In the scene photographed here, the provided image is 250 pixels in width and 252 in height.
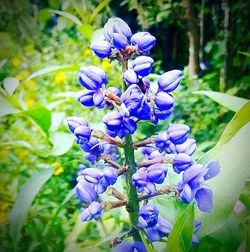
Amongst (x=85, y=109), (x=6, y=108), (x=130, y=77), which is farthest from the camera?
(x=85, y=109)

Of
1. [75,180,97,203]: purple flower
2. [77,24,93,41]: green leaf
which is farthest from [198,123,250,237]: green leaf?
[77,24,93,41]: green leaf

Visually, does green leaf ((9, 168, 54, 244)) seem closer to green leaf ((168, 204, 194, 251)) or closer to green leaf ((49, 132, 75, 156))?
green leaf ((49, 132, 75, 156))

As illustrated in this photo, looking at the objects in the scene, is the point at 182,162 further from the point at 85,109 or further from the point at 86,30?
the point at 85,109

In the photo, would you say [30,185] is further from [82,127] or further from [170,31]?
[170,31]

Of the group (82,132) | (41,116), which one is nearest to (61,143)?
(41,116)

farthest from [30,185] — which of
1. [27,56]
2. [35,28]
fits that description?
[27,56]
